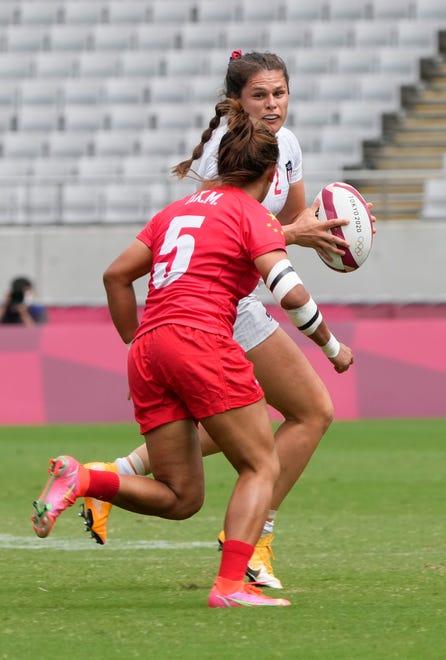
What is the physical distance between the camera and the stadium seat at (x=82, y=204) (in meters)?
21.1

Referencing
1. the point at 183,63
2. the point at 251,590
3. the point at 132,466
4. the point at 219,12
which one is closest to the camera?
the point at 251,590

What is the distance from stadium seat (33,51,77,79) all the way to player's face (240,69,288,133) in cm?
1909

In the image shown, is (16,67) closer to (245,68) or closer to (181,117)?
(181,117)

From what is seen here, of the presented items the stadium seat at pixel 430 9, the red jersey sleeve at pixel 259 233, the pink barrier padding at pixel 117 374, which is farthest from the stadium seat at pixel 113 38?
the red jersey sleeve at pixel 259 233

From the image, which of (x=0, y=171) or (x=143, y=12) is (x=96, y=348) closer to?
(x=0, y=171)

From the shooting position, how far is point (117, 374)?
1562cm

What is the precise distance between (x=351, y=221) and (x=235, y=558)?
1633 millimetres

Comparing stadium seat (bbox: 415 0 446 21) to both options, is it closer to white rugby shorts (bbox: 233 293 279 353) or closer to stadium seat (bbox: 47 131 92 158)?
stadium seat (bbox: 47 131 92 158)

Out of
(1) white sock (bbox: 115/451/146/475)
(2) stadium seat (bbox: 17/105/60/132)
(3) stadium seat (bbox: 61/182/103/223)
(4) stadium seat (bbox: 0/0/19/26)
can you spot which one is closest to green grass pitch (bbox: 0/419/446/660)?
(1) white sock (bbox: 115/451/146/475)

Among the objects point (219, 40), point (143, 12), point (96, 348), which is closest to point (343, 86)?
point (219, 40)

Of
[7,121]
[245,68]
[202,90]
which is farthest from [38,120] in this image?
[245,68]

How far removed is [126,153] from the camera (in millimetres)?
22984

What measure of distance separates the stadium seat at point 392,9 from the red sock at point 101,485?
19775mm

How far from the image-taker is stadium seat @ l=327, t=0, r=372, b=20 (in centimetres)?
2448
